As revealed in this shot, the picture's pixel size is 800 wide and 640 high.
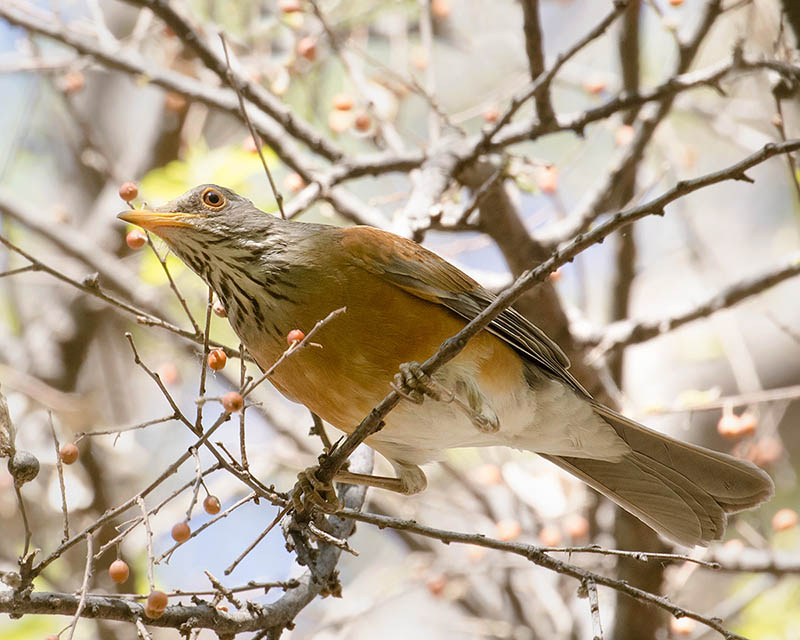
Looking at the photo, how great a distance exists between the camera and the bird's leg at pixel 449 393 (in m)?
3.25

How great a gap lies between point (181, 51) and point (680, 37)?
4.06m

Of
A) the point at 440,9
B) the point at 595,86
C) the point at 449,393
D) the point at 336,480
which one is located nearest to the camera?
the point at 449,393

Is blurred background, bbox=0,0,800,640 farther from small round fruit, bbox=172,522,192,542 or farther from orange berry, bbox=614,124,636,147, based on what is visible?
small round fruit, bbox=172,522,192,542

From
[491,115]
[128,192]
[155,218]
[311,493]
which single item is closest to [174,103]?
[491,115]

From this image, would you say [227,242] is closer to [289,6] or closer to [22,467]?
[22,467]

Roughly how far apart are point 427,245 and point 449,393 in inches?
130

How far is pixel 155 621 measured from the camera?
8.86 feet

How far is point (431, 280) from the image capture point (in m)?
4.02

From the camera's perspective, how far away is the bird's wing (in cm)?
394

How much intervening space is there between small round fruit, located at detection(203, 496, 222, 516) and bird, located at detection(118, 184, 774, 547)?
550mm

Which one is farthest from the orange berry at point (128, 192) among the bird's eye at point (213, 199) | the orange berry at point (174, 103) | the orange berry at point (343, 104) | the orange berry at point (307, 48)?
the orange berry at point (174, 103)

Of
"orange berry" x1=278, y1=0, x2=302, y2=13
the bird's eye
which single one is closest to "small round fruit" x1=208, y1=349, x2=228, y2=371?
the bird's eye

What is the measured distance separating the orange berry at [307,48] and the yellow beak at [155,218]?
2.13 meters

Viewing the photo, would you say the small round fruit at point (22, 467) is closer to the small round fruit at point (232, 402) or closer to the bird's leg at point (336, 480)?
the small round fruit at point (232, 402)
